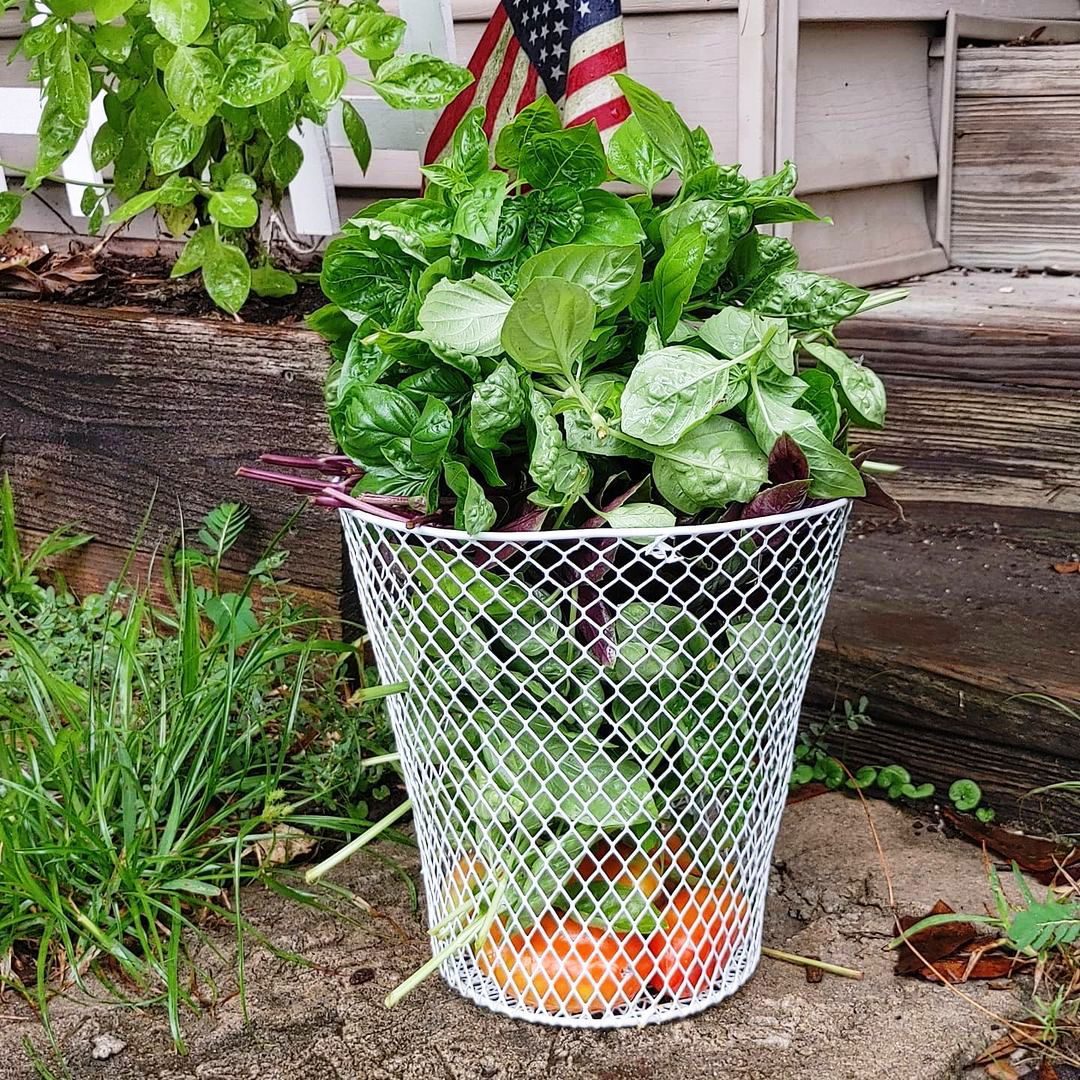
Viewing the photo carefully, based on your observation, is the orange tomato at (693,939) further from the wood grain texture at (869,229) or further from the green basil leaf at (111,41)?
the green basil leaf at (111,41)

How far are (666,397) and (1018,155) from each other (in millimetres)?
1452

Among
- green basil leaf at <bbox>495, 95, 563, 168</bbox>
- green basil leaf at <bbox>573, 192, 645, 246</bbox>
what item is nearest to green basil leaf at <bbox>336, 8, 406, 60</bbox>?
green basil leaf at <bbox>495, 95, 563, 168</bbox>

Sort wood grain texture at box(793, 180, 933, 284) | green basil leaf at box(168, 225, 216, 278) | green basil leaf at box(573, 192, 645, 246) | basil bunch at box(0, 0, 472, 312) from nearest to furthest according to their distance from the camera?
green basil leaf at box(573, 192, 645, 246) → basil bunch at box(0, 0, 472, 312) → green basil leaf at box(168, 225, 216, 278) → wood grain texture at box(793, 180, 933, 284)

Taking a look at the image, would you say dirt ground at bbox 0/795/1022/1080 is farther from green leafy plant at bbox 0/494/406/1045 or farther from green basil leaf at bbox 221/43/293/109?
green basil leaf at bbox 221/43/293/109

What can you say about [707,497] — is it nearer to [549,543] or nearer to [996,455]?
[549,543]

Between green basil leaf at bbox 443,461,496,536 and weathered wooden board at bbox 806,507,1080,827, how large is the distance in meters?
0.79

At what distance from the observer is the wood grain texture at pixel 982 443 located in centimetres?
178

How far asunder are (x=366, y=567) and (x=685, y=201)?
477 mm

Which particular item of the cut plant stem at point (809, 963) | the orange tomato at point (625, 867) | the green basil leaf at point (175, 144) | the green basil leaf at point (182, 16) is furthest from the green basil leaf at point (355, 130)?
the cut plant stem at point (809, 963)

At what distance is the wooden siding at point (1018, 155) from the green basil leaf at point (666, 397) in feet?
4.63

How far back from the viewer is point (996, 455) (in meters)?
1.84

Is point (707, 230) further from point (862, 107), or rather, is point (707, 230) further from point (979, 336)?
point (862, 107)

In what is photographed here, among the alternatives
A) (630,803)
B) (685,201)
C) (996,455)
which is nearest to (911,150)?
(996,455)

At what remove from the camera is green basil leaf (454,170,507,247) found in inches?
42.4
